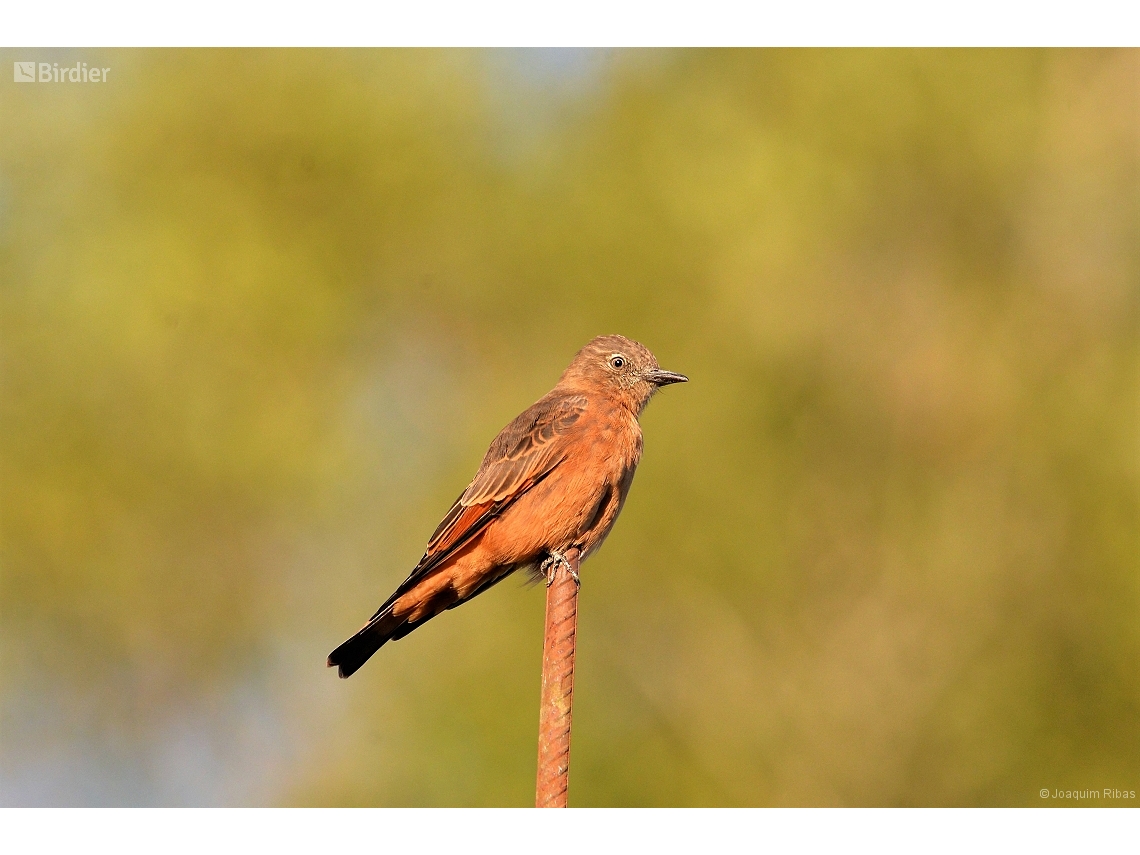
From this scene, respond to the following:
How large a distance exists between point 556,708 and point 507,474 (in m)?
2.91

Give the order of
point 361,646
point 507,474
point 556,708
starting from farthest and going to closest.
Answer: point 507,474
point 361,646
point 556,708

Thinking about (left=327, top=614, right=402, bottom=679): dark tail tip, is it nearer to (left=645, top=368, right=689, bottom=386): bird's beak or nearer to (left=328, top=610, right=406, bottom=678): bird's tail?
(left=328, top=610, right=406, bottom=678): bird's tail

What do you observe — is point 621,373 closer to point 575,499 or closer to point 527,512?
point 575,499

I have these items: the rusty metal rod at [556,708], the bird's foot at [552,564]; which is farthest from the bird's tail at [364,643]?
the rusty metal rod at [556,708]

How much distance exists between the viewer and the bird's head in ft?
27.4

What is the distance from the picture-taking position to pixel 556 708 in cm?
487

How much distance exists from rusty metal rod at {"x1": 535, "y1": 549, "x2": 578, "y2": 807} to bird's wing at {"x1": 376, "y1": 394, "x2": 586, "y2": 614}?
2091 millimetres

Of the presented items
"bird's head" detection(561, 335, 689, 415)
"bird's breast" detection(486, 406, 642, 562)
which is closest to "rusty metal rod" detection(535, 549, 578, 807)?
"bird's breast" detection(486, 406, 642, 562)

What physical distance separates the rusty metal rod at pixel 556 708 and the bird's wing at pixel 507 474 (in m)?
2.09

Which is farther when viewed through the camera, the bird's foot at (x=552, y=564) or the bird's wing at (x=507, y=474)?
the bird's wing at (x=507, y=474)

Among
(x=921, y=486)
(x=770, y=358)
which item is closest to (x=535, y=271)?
(x=770, y=358)

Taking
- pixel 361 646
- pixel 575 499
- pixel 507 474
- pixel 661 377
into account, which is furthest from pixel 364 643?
pixel 661 377

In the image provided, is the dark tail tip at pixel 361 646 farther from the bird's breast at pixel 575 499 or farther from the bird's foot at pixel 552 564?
the bird's foot at pixel 552 564

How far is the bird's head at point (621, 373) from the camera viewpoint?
329 inches
